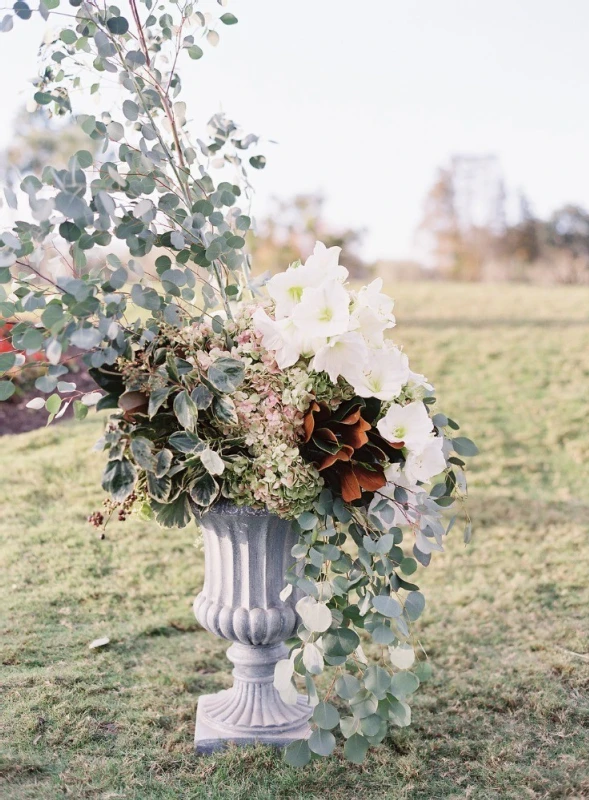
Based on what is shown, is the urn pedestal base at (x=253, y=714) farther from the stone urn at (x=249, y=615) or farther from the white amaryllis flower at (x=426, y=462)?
the white amaryllis flower at (x=426, y=462)

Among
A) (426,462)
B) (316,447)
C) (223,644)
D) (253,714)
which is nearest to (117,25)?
(316,447)

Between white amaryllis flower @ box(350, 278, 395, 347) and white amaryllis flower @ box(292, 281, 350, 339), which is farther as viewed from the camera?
white amaryllis flower @ box(350, 278, 395, 347)

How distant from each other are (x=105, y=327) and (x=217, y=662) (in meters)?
1.72

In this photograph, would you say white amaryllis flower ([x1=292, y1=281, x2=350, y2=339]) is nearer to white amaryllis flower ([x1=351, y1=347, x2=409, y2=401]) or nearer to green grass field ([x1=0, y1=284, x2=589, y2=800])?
white amaryllis flower ([x1=351, y1=347, x2=409, y2=401])

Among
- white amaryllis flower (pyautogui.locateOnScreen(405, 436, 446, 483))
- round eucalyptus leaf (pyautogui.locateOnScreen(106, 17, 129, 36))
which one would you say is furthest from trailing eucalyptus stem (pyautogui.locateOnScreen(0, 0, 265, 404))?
white amaryllis flower (pyautogui.locateOnScreen(405, 436, 446, 483))

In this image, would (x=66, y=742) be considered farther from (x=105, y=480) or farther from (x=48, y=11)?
(x=48, y=11)

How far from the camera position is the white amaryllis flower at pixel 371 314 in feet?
6.29

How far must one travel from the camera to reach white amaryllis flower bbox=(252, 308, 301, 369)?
1.86m

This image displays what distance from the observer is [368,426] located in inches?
72.1

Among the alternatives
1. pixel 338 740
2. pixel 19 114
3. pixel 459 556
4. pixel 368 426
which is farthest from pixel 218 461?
pixel 19 114

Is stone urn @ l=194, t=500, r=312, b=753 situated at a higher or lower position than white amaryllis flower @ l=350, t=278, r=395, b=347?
lower

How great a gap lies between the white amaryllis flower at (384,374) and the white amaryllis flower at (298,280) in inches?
8.0

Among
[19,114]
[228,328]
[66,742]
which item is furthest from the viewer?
[19,114]

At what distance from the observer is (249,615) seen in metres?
2.12
